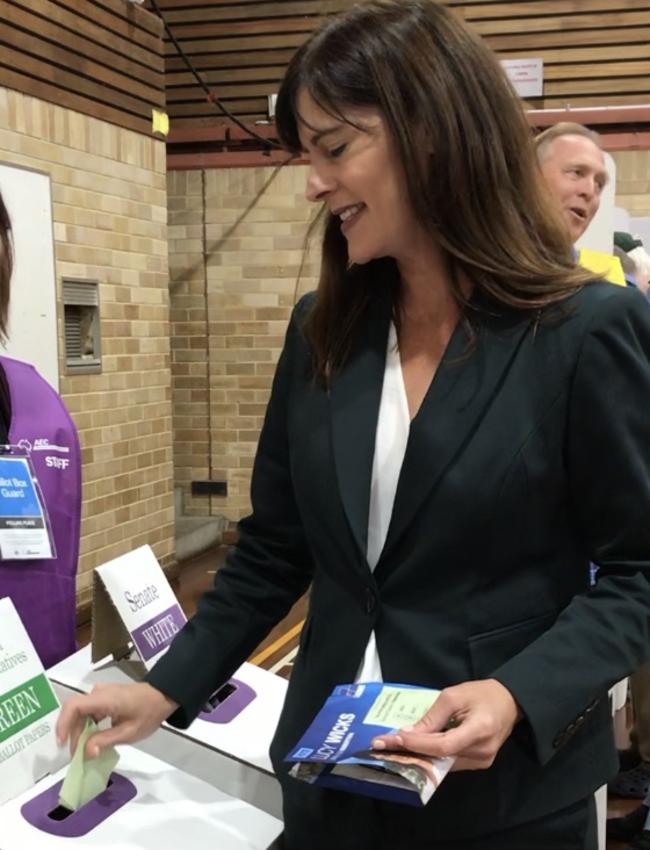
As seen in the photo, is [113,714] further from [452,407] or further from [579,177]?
[579,177]

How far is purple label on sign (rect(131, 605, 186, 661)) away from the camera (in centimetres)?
150

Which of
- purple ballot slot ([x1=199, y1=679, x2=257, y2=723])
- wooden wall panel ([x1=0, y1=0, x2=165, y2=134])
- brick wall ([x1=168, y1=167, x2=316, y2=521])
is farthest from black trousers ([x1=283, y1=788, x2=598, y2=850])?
brick wall ([x1=168, y1=167, x2=316, y2=521])

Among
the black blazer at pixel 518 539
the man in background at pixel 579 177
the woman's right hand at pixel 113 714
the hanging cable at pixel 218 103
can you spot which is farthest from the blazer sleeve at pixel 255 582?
the hanging cable at pixel 218 103

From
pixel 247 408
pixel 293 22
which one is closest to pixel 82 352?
pixel 247 408

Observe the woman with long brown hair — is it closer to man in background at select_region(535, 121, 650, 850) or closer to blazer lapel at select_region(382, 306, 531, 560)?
blazer lapel at select_region(382, 306, 531, 560)

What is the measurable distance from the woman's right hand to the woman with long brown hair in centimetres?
22

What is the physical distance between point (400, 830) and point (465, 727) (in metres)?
0.26

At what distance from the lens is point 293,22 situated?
260 inches

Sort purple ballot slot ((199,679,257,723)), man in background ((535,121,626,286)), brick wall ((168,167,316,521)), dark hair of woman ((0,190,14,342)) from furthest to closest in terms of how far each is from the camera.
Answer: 1. brick wall ((168,167,316,521))
2. man in background ((535,121,626,286))
3. dark hair of woman ((0,190,14,342))
4. purple ballot slot ((199,679,257,723))

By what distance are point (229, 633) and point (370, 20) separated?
79 centimetres

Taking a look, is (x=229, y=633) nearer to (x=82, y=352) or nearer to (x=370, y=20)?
(x=370, y=20)

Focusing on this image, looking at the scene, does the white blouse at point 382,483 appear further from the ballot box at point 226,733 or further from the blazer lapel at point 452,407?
the ballot box at point 226,733

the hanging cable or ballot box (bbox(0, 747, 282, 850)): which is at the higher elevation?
the hanging cable

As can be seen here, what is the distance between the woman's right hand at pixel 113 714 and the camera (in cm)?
109
